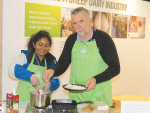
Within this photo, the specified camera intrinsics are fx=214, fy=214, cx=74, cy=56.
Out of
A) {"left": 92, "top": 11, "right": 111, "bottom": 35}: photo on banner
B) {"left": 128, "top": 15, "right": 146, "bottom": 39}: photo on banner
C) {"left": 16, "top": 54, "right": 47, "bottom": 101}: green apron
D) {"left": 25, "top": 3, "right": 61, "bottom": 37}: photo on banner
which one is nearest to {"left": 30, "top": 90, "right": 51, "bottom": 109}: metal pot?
A: {"left": 16, "top": 54, "right": 47, "bottom": 101}: green apron

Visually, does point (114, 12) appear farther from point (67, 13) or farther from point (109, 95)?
point (109, 95)

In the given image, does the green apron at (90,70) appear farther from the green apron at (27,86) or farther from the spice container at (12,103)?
the spice container at (12,103)

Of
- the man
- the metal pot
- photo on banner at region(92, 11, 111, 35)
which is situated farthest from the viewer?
photo on banner at region(92, 11, 111, 35)

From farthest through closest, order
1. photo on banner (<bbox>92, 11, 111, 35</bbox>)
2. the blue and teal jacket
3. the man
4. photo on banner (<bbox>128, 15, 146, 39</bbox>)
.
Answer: photo on banner (<bbox>128, 15, 146, 39</bbox>) < photo on banner (<bbox>92, 11, 111, 35</bbox>) < the blue and teal jacket < the man

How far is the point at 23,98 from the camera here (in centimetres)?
256

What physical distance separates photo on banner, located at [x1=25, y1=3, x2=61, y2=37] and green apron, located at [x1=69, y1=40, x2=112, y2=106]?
5.12 feet

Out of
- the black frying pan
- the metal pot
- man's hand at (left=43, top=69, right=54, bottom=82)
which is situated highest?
man's hand at (left=43, top=69, right=54, bottom=82)

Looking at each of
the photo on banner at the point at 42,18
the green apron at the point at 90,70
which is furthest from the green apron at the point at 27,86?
the photo on banner at the point at 42,18

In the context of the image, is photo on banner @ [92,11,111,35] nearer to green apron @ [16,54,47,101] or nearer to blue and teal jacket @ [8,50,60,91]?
blue and teal jacket @ [8,50,60,91]

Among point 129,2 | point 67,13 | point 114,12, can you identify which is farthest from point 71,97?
point 129,2

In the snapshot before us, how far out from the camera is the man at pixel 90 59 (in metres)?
2.25

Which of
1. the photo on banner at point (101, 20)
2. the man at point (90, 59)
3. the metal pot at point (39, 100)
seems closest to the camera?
the metal pot at point (39, 100)

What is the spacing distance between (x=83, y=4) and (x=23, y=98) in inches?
96.9

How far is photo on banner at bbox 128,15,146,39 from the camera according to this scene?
5.16 metres
